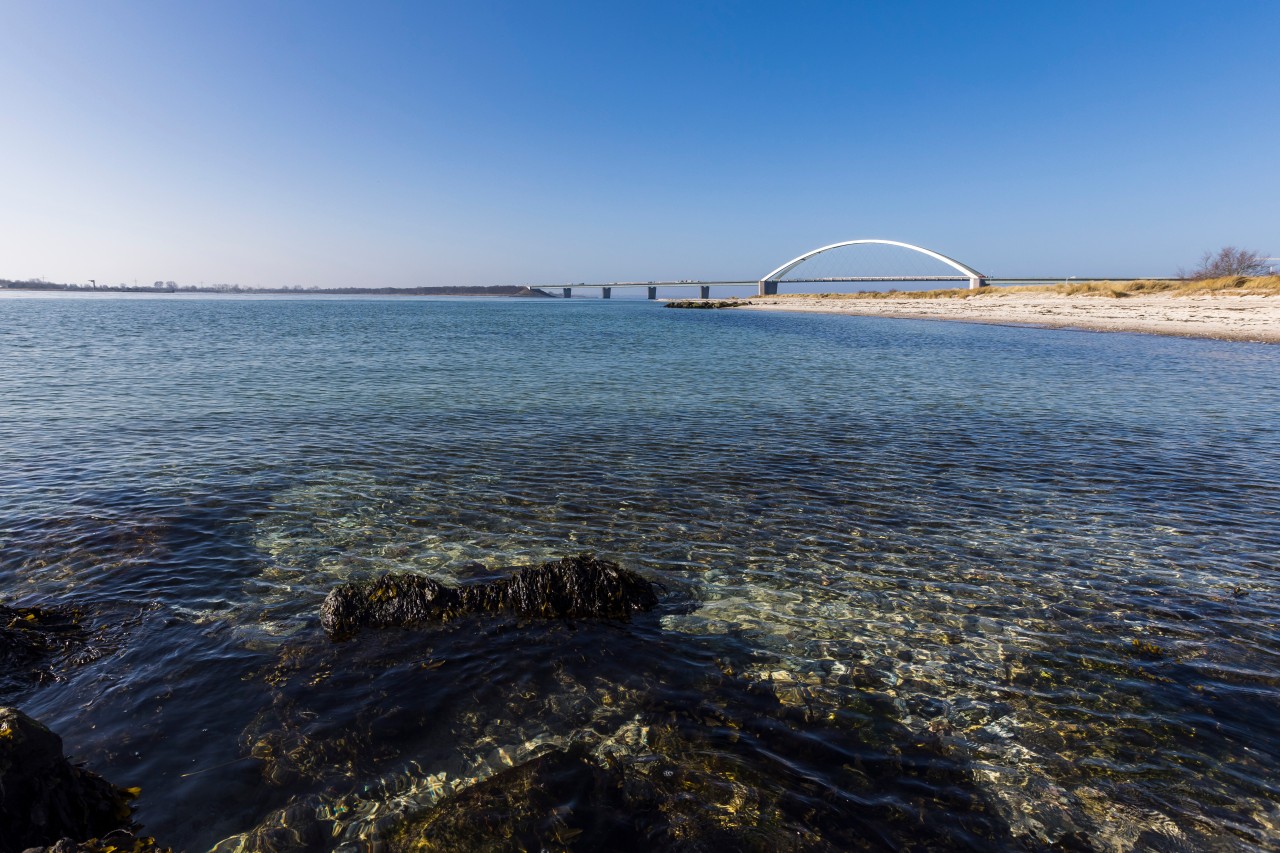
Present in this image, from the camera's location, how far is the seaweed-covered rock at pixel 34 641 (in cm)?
712

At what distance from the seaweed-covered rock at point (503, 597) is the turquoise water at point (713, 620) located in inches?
13.7

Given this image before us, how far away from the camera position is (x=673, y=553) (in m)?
10.8

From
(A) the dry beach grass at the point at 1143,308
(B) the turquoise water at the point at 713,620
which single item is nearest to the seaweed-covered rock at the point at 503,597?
(B) the turquoise water at the point at 713,620

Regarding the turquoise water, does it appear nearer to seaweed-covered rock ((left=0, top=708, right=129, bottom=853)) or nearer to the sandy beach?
seaweed-covered rock ((left=0, top=708, right=129, bottom=853))

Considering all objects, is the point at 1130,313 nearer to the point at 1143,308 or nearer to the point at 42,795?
the point at 1143,308

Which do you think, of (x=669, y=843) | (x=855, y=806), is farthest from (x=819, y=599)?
(x=669, y=843)

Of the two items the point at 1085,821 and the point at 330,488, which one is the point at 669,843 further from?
the point at 330,488

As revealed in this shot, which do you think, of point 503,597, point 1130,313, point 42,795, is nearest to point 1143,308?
point 1130,313

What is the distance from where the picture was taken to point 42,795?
181 inches

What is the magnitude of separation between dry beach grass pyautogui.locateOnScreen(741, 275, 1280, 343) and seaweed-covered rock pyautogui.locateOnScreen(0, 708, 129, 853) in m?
69.5

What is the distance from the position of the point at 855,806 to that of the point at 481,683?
4.30 meters

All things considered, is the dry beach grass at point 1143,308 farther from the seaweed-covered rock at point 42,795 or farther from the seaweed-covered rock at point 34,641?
the seaweed-covered rock at point 34,641

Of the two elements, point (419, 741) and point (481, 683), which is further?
point (481, 683)

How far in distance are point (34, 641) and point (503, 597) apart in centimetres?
596
